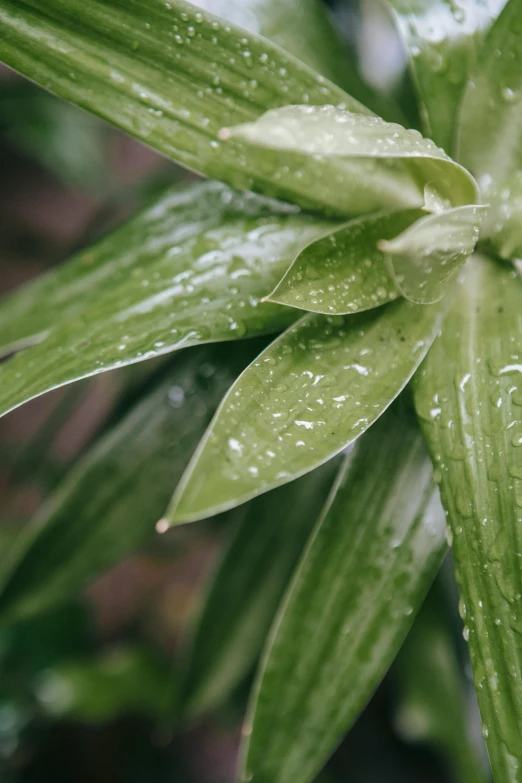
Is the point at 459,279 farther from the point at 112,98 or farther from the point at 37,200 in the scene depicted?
the point at 37,200

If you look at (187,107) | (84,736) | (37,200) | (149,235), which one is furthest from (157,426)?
(37,200)

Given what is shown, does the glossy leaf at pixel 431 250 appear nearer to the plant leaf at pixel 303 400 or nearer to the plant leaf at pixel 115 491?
the plant leaf at pixel 303 400

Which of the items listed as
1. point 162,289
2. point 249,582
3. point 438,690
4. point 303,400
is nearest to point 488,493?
point 303,400

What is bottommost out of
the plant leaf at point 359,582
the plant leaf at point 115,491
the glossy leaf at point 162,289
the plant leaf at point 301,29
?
the plant leaf at point 115,491

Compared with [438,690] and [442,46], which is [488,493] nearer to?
[442,46]

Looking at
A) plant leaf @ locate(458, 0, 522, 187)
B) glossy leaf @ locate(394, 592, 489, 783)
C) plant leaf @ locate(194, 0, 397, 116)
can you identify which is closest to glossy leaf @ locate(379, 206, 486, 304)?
plant leaf @ locate(458, 0, 522, 187)

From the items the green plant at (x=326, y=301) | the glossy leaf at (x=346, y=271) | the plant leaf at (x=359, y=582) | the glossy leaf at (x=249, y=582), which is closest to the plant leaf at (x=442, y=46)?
the green plant at (x=326, y=301)
